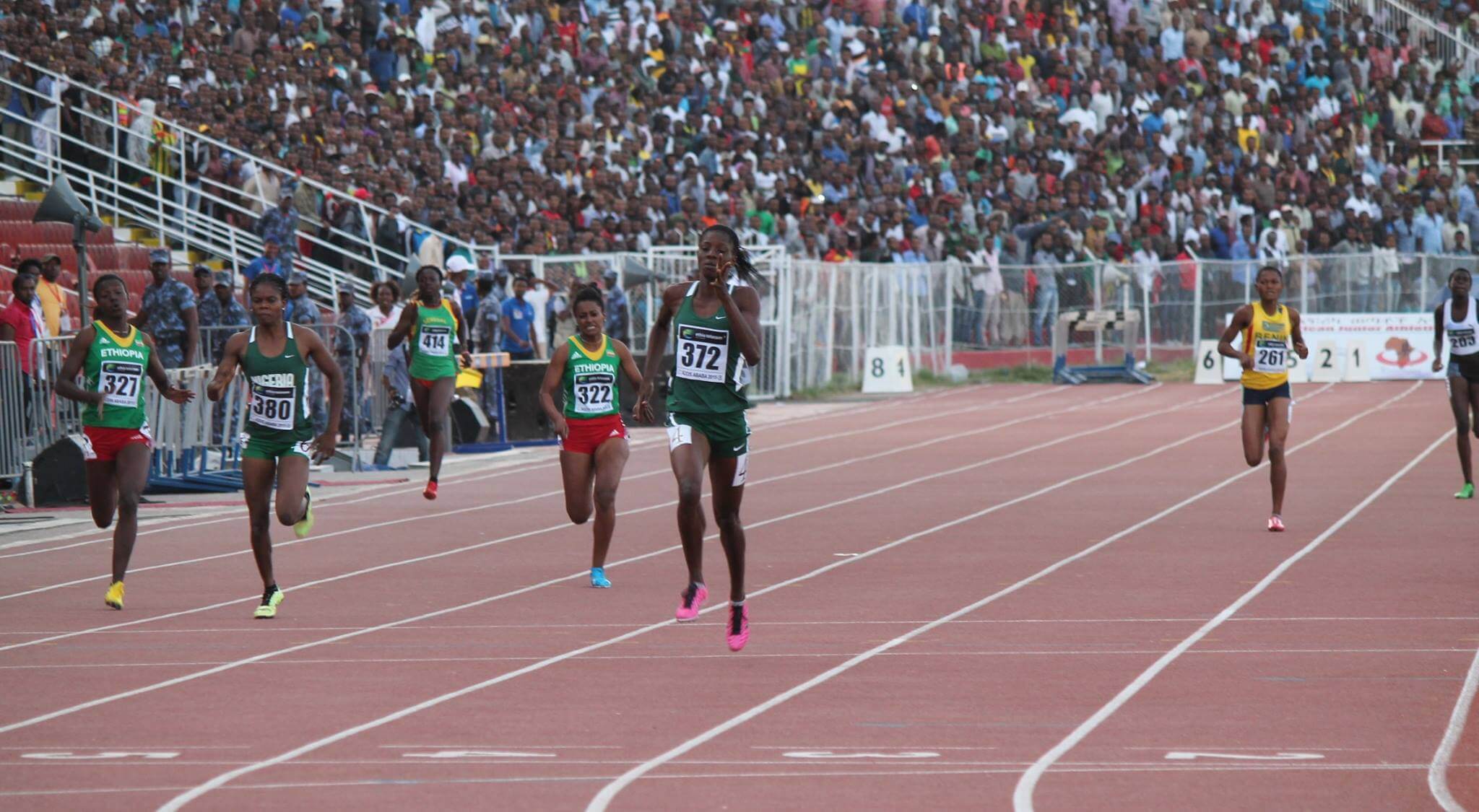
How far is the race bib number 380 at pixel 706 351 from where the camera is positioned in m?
10.1

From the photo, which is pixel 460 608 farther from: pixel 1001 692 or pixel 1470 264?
pixel 1470 264

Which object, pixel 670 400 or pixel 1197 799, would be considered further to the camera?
pixel 670 400

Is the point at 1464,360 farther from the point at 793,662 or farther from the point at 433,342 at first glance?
the point at 793,662

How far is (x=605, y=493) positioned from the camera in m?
12.9

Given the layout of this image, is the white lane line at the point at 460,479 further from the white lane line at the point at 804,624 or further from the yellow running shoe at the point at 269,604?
the white lane line at the point at 804,624

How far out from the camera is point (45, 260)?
20.5 meters

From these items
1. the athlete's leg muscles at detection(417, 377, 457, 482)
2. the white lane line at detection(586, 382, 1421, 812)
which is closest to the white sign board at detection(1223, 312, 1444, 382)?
the white lane line at detection(586, 382, 1421, 812)

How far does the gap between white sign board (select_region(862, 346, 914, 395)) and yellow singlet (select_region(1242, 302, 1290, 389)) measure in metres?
17.9

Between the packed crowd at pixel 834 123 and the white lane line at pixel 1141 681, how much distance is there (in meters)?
15.1

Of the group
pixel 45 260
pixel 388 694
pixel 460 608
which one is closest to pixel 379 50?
pixel 45 260

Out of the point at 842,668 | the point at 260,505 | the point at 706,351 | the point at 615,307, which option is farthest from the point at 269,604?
the point at 615,307

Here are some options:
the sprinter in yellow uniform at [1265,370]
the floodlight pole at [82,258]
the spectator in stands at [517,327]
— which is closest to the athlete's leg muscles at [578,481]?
the sprinter in yellow uniform at [1265,370]

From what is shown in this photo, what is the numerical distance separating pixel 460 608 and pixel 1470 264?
2848cm

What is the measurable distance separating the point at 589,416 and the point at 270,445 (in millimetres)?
2217
